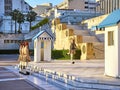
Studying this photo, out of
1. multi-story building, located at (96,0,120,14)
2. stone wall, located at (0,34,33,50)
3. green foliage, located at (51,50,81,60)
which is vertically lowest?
green foliage, located at (51,50,81,60)

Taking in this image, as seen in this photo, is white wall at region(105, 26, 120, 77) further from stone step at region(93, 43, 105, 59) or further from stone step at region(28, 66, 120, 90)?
stone step at region(93, 43, 105, 59)

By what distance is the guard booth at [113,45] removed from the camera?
15.4 m

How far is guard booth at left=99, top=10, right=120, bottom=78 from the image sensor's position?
15383 millimetres

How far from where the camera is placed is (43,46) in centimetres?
3253

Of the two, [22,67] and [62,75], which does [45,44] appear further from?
[62,75]

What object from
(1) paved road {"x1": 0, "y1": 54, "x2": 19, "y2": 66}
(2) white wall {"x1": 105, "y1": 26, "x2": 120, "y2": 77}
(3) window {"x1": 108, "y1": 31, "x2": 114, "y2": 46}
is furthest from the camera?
(1) paved road {"x1": 0, "y1": 54, "x2": 19, "y2": 66}

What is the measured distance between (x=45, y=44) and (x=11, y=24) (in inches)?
2984

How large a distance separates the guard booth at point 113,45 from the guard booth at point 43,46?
50.8 ft

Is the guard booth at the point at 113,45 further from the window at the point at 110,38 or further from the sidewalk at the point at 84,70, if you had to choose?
the sidewalk at the point at 84,70

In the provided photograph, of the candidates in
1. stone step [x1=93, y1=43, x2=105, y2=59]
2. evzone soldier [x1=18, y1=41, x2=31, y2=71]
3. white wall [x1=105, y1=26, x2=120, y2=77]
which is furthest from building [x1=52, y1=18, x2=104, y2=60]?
white wall [x1=105, y1=26, x2=120, y2=77]

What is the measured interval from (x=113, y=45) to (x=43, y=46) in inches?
672

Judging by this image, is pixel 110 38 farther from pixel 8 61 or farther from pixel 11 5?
pixel 11 5

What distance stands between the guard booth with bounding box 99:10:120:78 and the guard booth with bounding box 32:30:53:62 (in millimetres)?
15488

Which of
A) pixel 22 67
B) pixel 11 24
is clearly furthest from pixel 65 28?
pixel 11 24
